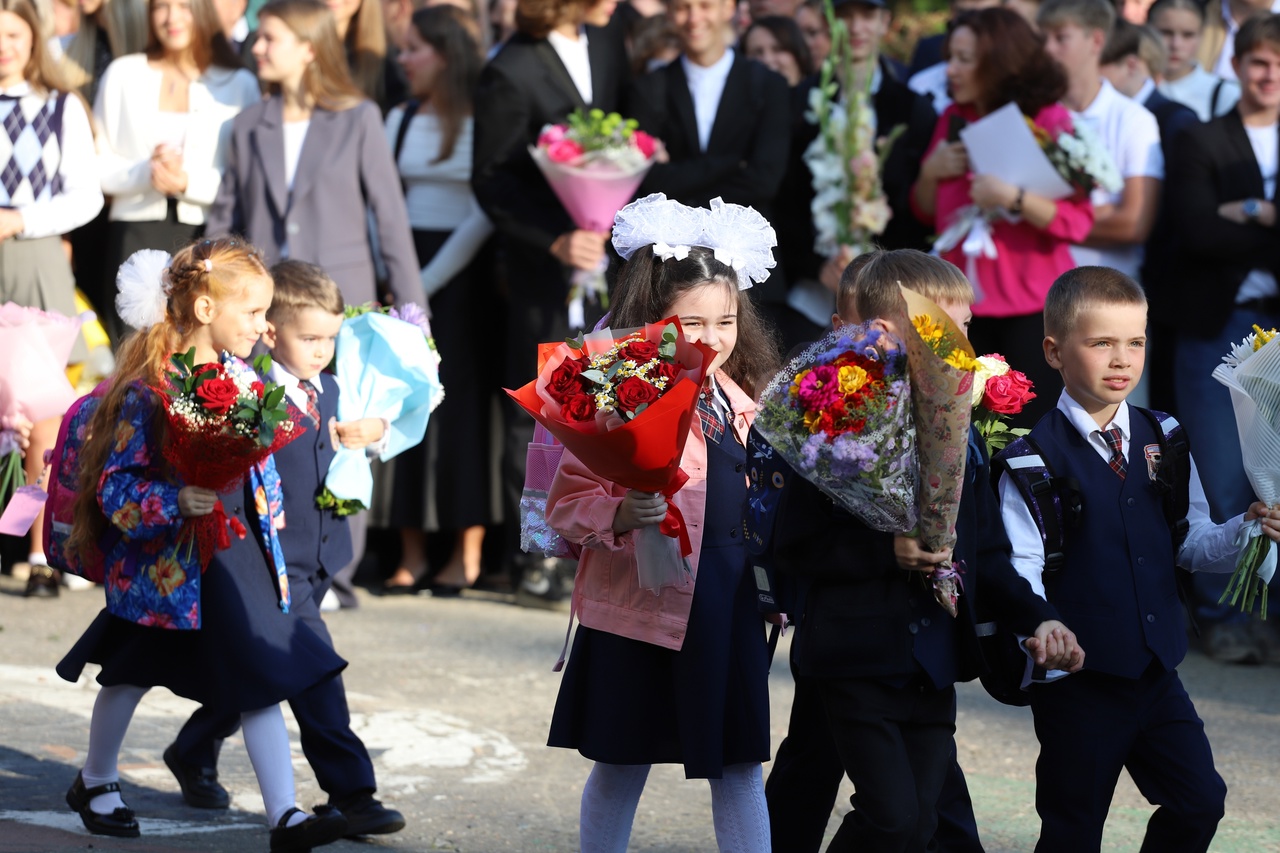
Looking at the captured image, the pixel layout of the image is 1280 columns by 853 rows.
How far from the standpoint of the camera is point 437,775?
5.51 meters

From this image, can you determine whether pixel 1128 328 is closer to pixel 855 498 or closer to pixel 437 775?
pixel 855 498

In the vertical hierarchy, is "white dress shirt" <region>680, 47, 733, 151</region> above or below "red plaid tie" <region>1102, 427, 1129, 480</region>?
above

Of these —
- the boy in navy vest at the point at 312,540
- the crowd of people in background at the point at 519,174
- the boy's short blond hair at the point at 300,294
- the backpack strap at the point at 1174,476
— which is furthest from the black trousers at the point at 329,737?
the crowd of people in background at the point at 519,174

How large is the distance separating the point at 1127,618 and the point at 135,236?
19.3 feet

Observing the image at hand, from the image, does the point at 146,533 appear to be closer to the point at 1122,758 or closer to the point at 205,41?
the point at 1122,758

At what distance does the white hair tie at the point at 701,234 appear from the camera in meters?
4.24

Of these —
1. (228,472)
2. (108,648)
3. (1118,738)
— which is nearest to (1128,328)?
(1118,738)

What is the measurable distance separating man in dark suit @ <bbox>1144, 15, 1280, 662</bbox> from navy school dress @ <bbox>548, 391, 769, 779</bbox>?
12.9 feet

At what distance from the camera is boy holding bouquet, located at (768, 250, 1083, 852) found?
12.4 ft

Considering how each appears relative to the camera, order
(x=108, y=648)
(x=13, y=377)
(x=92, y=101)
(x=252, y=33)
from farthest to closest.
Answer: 1. (x=252, y=33)
2. (x=92, y=101)
3. (x=13, y=377)
4. (x=108, y=648)

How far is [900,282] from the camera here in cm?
400

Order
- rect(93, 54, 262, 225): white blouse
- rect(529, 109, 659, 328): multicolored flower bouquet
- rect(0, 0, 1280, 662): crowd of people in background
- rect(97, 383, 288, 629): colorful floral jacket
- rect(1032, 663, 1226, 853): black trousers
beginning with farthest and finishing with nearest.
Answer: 1. rect(93, 54, 262, 225): white blouse
2. rect(529, 109, 659, 328): multicolored flower bouquet
3. rect(0, 0, 1280, 662): crowd of people in background
4. rect(97, 383, 288, 629): colorful floral jacket
5. rect(1032, 663, 1226, 853): black trousers

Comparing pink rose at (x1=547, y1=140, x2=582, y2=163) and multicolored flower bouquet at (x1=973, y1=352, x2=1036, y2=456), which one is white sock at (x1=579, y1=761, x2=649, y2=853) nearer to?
multicolored flower bouquet at (x1=973, y1=352, x2=1036, y2=456)

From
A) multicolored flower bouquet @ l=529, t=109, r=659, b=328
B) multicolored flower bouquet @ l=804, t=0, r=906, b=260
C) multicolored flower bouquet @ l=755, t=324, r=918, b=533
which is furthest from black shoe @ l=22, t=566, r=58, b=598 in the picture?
multicolored flower bouquet @ l=755, t=324, r=918, b=533
